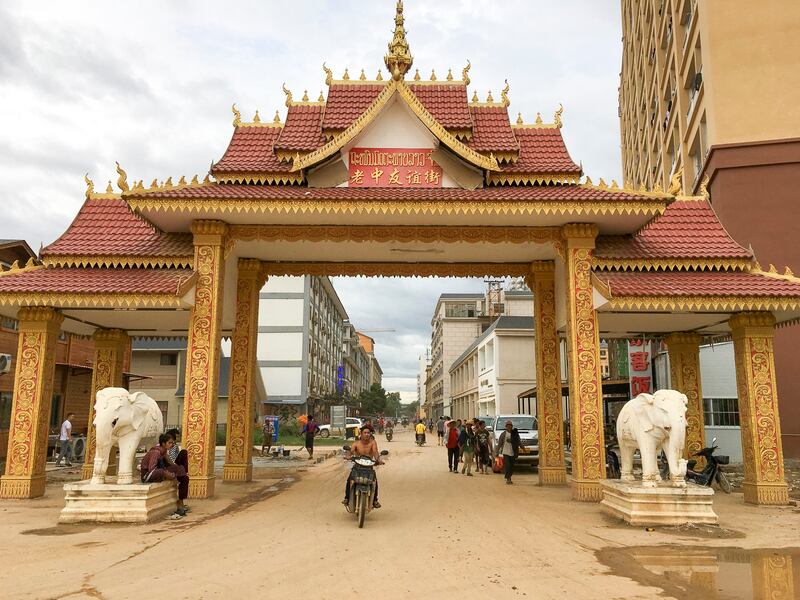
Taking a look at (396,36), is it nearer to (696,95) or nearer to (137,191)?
(137,191)

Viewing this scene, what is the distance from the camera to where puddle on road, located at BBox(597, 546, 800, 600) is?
5.64 meters

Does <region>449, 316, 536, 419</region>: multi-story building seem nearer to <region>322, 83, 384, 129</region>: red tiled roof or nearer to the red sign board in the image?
<region>322, 83, 384, 129</region>: red tiled roof

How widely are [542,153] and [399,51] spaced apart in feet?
14.0

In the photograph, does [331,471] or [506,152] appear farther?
Result: [331,471]

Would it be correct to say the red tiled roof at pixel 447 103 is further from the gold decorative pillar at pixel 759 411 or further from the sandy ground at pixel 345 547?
the sandy ground at pixel 345 547

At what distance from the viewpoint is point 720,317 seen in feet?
41.2

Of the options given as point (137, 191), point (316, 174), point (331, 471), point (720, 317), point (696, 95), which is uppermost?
point (696, 95)

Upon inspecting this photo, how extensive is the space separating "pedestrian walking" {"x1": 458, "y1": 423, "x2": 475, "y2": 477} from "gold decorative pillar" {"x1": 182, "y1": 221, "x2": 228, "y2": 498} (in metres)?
7.94

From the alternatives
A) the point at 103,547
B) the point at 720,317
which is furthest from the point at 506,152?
the point at 103,547

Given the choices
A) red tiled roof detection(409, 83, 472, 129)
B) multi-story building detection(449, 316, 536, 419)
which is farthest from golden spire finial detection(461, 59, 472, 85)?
multi-story building detection(449, 316, 536, 419)

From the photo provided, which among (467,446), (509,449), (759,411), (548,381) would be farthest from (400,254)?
(759,411)

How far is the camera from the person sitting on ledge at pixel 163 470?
9.53 m

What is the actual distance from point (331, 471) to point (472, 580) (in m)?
12.3

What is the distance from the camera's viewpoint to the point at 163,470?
9.64 metres
